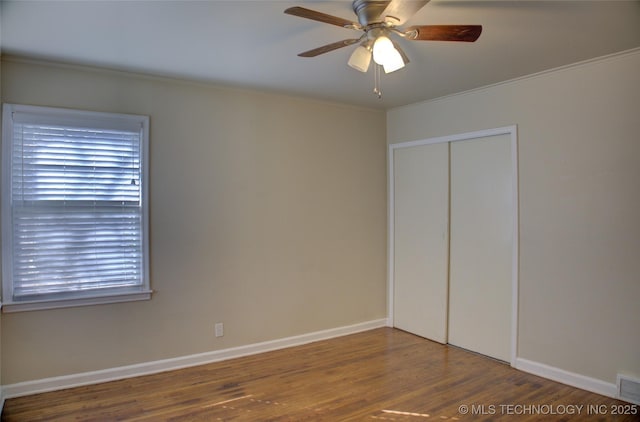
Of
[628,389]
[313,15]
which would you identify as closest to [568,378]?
[628,389]

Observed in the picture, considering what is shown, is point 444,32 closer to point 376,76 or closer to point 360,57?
point 360,57

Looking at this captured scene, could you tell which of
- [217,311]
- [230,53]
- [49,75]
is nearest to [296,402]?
[217,311]

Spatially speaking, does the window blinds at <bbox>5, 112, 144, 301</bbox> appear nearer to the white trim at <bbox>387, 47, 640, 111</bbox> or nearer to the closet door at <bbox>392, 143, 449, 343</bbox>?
the closet door at <bbox>392, 143, 449, 343</bbox>

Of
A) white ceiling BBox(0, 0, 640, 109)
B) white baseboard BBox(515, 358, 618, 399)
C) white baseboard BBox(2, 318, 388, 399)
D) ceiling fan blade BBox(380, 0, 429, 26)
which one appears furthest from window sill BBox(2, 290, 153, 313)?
white baseboard BBox(515, 358, 618, 399)

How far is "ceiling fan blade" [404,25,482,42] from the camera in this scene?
192 cm

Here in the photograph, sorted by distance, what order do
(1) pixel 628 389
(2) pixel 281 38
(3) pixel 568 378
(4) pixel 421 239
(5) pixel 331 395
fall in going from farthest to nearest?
(4) pixel 421 239, (3) pixel 568 378, (5) pixel 331 395, (1) pixel 628 389, (2) pixel 281 38

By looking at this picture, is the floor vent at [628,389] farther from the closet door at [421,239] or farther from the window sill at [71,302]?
the window sill at [71,302]

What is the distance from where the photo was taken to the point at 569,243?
10.3ft

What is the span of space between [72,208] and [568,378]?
394 cm

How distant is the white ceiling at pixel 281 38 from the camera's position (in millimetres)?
2166

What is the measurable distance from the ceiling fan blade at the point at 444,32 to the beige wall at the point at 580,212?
1.58 meters

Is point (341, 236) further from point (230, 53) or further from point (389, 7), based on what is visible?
point (389, 7)

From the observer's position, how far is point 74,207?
121 inches

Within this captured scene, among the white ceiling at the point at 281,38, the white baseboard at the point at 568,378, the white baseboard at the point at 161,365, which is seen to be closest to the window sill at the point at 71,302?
the white baseboard at the point at 161,365
